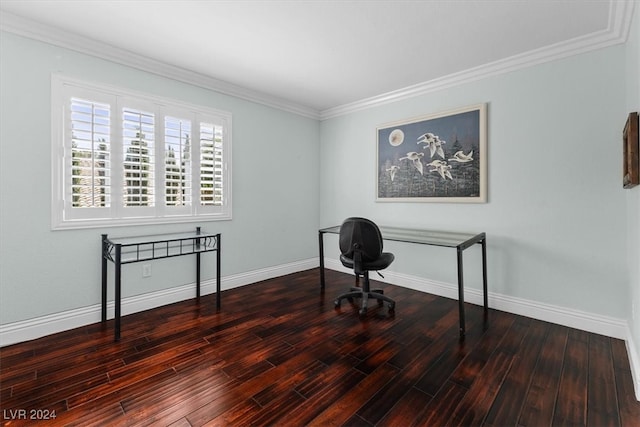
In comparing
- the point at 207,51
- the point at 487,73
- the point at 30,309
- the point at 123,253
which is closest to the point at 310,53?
the point at 207,51

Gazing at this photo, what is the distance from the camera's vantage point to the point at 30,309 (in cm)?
242

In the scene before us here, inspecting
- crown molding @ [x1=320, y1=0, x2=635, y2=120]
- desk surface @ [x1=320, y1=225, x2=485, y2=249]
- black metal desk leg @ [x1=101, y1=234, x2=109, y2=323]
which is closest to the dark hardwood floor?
black metal desk leg @ [x1=101, y1=234, x2=109, y2=323]

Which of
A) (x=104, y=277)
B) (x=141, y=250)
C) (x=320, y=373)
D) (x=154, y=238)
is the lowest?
(x=320, y=373)

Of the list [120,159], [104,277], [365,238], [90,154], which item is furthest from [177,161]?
[365,238]

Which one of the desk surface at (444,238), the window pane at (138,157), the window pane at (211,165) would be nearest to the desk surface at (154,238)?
the window pane at (138,157)

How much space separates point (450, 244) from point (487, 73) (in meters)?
1.91

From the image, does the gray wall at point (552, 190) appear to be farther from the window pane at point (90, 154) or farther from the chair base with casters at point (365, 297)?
the window pane at point (90, 154)

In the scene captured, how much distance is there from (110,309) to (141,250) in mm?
615

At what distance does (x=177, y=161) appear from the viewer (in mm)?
3244

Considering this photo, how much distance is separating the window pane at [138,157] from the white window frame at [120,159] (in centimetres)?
4

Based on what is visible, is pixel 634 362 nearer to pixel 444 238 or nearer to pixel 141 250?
pixel 444 238

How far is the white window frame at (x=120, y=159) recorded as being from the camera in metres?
2.52

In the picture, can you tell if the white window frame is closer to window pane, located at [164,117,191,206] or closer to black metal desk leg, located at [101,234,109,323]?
window pane, located at [164,117,191,206]

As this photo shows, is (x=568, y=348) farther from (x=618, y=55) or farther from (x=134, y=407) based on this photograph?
(x=134, y=407)
